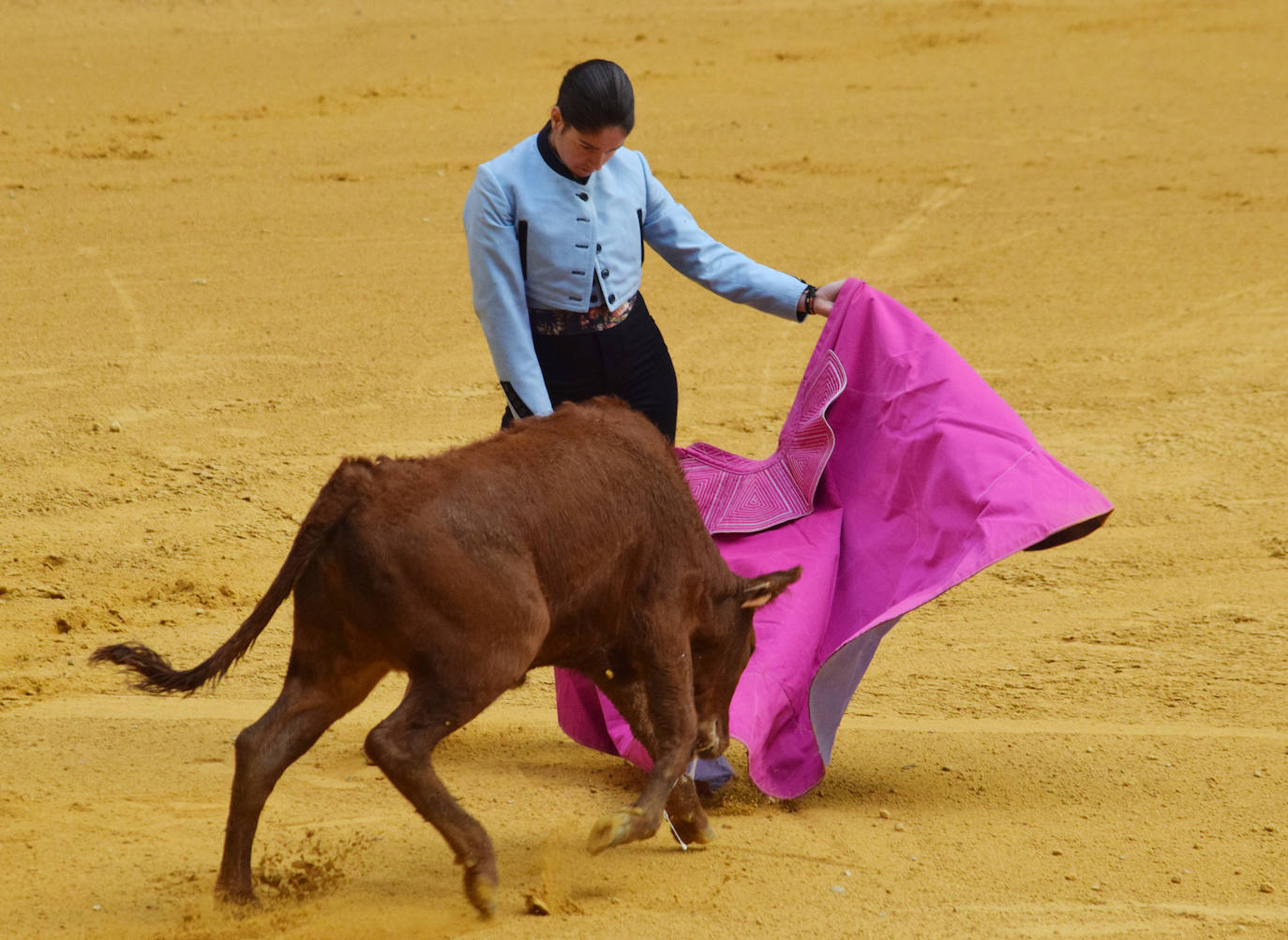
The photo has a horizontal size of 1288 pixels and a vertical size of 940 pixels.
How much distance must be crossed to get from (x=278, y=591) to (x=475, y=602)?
18.1 inches

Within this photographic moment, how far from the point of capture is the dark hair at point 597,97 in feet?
13.0

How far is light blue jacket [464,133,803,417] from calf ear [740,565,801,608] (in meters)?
0.76

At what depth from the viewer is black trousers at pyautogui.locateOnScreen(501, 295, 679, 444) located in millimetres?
4559

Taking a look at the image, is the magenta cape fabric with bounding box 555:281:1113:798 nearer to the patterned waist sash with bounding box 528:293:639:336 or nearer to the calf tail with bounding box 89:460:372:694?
the patterned waist sash with bounding box 528:293:639:336

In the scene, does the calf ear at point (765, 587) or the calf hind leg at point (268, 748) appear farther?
the calf ear at point (765, 587)

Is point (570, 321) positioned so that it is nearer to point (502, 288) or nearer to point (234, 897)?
point (502, 288)

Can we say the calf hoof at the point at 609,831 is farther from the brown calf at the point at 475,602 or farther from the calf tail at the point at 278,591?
the calf tail at the point at 278,591

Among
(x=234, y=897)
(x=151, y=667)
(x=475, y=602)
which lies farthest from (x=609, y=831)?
(x=151, y=667)

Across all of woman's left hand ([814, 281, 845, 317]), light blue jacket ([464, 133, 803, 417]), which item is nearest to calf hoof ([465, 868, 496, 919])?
light blue jacket ([464, 133, 803, 417])

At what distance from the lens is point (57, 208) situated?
1108 cm

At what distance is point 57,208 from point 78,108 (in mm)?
2724

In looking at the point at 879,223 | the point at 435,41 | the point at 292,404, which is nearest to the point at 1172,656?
the point at 292,404

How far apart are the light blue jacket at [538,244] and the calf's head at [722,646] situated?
76 cm

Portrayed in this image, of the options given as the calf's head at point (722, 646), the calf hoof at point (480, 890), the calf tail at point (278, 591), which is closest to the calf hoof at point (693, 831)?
the calf's head at point (722, 646)
